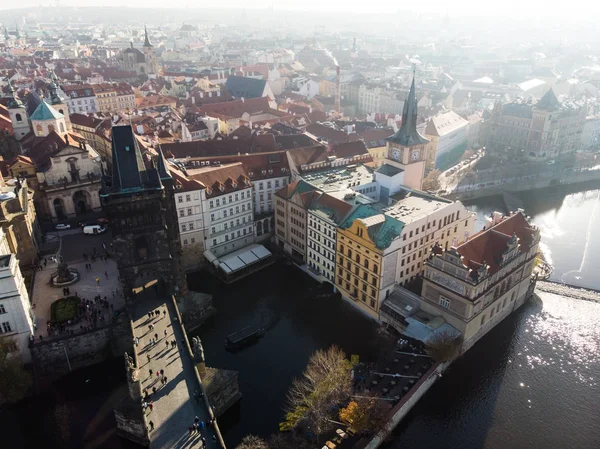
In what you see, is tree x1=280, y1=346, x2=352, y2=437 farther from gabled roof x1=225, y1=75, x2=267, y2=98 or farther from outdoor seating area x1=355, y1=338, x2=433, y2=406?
gabled roof x1=225, y1=75, x2=267, y2=98

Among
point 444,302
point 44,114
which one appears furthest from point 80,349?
point 44,114

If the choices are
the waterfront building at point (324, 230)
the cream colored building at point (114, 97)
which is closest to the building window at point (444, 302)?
the waterfront building at point (324, 230)

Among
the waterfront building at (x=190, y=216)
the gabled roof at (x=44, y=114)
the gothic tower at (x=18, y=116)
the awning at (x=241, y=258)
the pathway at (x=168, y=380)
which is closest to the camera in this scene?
the pathway at (x=168, y=380)

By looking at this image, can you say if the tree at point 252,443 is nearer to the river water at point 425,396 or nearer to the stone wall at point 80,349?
the river water at point 425,396

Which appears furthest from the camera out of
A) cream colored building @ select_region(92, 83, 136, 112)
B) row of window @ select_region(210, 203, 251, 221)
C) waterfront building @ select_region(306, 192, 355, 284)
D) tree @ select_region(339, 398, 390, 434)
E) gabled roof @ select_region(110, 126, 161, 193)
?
cream colored building @ select_region(92, 83, 136, 112)

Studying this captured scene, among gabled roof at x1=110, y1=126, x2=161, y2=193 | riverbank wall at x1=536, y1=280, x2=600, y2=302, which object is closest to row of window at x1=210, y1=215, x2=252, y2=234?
gabled roof at x1=110, y1=126, x2=161, y2=193
